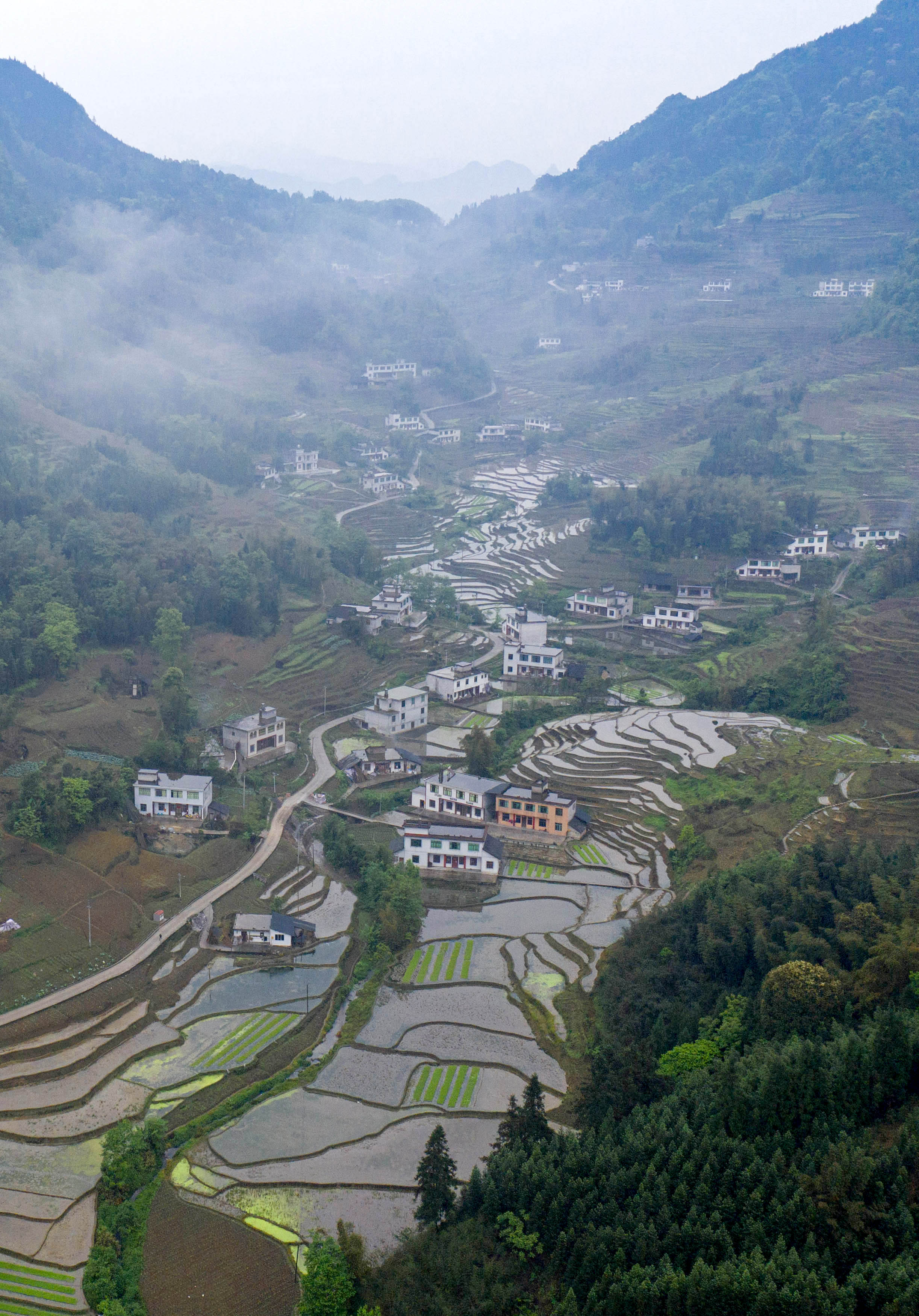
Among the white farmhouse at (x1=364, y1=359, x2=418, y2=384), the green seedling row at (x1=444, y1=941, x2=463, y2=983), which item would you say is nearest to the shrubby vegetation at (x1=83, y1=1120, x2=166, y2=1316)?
the green seedling row at (x1=444, y1=941, x2=463, y2=983)

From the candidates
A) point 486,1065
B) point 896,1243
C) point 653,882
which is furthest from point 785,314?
point 896,1243

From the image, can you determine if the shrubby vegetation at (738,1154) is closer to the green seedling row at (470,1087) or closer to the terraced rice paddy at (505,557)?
the green seedling row at (470,1087)

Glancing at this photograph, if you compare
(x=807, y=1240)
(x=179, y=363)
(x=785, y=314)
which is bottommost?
(x=807, y=1240)

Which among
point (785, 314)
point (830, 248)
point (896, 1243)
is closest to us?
point (896, 1243)

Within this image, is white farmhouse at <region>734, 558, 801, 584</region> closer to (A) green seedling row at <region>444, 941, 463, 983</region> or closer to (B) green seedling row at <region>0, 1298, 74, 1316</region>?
(A) green seedling row at <region>444, 941, 463, 983</region>

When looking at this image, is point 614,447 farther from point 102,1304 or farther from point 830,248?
point 102,1304
